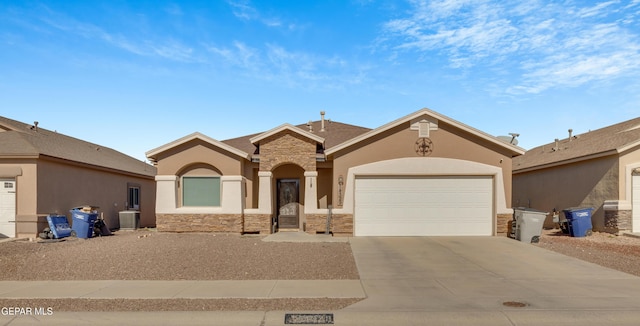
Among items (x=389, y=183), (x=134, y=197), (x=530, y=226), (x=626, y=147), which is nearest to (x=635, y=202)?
(x=626, y=147)

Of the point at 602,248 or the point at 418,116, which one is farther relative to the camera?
the point at 418,116

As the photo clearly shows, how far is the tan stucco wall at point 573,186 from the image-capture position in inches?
737

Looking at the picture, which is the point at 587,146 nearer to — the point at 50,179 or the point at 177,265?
the point at 177,265

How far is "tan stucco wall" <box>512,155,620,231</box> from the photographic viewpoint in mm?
18719

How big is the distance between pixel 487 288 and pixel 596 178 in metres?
13.3

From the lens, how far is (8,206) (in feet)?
57.1

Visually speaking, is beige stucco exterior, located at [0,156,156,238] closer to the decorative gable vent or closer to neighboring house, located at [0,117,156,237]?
neighboring house, located at [0,117,156,237]

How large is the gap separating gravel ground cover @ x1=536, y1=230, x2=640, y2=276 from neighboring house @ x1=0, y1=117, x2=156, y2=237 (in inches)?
704

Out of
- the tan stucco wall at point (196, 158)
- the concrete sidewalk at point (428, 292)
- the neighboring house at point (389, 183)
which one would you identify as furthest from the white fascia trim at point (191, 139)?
the concrete sidewalk at point (428, 292)

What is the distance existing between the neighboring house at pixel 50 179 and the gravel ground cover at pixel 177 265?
1.62m

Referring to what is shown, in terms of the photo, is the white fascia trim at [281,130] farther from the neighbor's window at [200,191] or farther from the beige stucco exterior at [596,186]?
the beige stucco exterior at [596,186]

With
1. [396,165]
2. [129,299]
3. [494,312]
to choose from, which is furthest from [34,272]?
[396,165]

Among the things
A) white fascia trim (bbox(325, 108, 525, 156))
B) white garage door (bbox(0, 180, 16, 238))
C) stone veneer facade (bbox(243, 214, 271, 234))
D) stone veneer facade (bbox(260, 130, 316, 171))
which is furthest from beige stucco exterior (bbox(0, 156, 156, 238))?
white fascia trim (bbox(325, 108, 525, 156))

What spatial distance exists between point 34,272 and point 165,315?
554 cm
